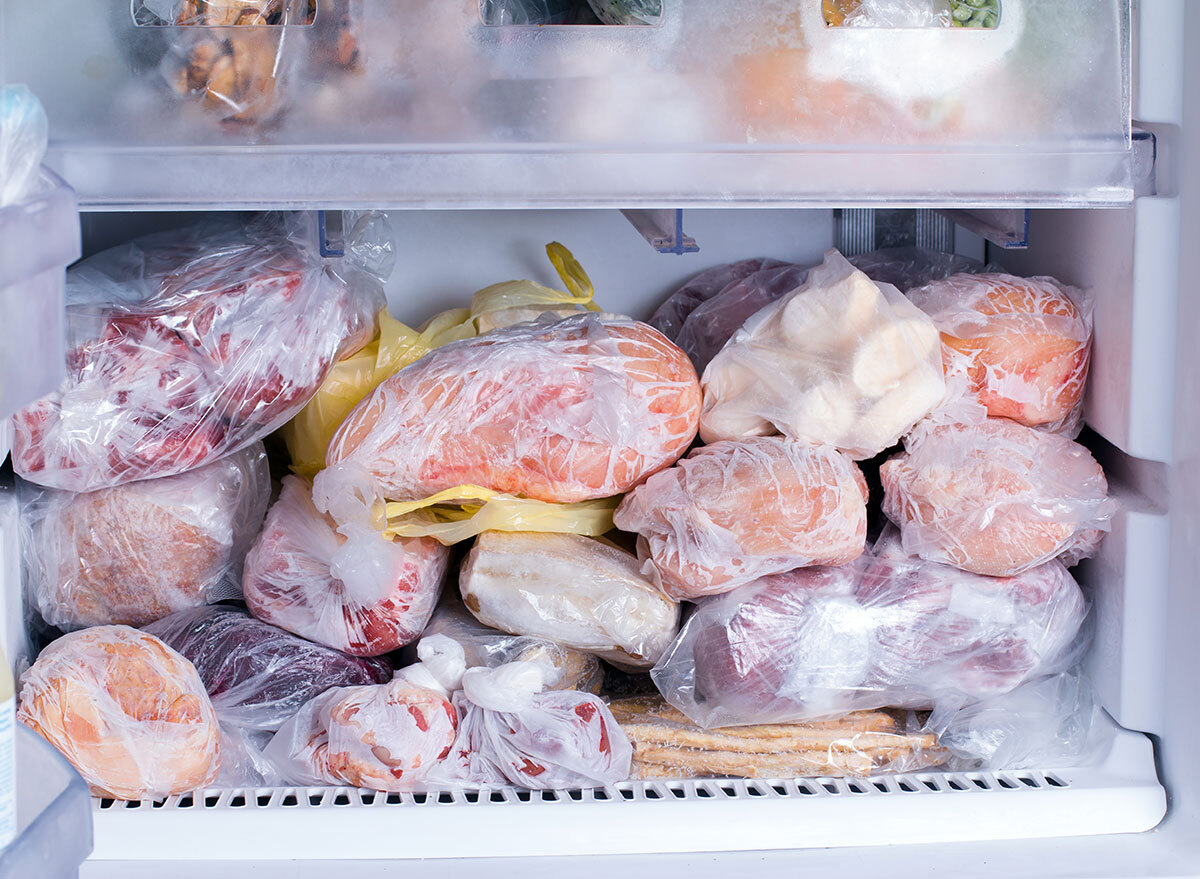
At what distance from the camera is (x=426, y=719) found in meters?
0.85

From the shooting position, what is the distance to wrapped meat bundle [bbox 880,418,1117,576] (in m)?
0.90

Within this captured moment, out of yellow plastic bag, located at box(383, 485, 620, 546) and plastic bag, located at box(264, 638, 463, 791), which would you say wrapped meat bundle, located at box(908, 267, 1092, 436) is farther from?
plastic bag, located at box(264, 638, 463, 791)

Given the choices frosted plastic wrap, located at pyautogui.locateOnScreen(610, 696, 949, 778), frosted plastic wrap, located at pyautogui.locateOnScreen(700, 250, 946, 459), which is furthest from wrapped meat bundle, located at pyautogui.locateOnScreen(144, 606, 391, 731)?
frosted plastic wrap, located at pyautogui.locateOnScreen(700, 250, 946, 459)

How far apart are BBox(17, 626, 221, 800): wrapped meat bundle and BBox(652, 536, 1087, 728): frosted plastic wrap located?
374mm

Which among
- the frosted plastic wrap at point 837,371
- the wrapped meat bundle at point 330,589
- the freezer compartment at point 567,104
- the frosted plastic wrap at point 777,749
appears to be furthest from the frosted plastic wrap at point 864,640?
the freezer compartment at point 567,104

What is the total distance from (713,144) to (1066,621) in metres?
0.51

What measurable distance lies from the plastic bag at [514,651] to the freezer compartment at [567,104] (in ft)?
1.25

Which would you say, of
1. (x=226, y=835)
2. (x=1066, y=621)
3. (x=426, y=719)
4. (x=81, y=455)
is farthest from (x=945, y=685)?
(x=81, y=455)

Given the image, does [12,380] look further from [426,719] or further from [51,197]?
[426,719]

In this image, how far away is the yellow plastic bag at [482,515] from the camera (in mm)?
907

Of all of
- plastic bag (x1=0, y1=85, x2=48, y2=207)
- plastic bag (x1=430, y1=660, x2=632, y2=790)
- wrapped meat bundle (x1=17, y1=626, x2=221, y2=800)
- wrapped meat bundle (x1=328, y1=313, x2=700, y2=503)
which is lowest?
plastic bag (x1=430, y1=660, x2=632, y2=790)

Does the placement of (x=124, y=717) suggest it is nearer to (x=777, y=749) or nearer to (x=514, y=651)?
(x=514, y=651)

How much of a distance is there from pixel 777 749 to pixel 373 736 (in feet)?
1.08

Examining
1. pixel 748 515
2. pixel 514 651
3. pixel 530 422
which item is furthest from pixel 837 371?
pixel 514 651
